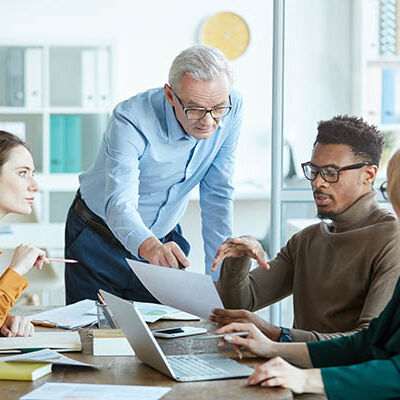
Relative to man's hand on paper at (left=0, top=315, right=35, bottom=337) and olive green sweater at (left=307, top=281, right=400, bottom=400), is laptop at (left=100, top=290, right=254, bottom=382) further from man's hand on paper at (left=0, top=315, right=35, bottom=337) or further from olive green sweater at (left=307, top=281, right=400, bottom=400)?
man's hand on paper at (left=0, top=315, right=35, bottom=337)

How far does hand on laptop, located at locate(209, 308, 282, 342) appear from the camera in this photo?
1762 mm

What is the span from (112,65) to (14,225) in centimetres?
117

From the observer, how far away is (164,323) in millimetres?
1901

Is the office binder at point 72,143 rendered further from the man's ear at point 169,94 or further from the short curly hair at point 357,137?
the short curly hair at point 357,137

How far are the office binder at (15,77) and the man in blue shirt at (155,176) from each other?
88.8 inches

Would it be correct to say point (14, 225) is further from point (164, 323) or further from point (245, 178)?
point (164, 323)

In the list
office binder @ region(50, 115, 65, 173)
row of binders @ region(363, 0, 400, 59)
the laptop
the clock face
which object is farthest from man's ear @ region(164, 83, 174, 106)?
the clock face

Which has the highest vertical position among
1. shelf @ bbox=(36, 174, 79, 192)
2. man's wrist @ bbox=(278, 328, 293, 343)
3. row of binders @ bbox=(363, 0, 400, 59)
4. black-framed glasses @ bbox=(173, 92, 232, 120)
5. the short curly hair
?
row of binders @ bbox=(363, 0, 400, 59)

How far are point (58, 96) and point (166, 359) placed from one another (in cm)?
359

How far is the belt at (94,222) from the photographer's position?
2.42 metres

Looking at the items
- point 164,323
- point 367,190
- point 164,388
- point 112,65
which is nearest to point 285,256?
point 367,190

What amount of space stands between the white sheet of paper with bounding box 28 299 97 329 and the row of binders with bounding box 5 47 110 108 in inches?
107

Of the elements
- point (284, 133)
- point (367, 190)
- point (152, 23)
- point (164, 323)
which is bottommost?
point (164, 323)

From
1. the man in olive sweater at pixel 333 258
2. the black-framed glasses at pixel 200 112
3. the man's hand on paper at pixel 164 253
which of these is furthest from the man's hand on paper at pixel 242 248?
the black-framed glasses at pixel 200 112
